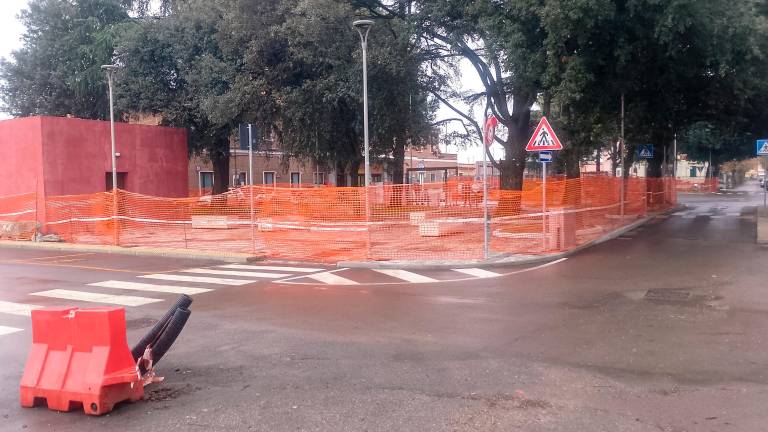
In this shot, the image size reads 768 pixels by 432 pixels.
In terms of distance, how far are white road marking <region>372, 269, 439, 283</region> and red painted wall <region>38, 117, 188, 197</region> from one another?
16.3 metres

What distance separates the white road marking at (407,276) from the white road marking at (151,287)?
381cm

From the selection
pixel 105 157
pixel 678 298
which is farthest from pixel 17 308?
pixel 105 157

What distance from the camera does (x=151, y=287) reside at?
40.1 ft

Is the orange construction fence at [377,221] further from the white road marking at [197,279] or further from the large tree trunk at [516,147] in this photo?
the white road marking at [197,279]

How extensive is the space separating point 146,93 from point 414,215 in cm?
1869

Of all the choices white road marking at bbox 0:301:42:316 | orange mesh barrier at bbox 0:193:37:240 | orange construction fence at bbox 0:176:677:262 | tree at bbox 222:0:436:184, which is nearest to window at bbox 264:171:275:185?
tree at bbox 222:0:436:184

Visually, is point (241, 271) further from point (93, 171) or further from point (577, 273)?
point (93, 171)

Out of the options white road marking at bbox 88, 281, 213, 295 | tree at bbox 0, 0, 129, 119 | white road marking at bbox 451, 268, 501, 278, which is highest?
tree at bbox 0, 0, 129, 119

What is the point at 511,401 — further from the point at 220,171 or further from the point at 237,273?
the point at 220,171

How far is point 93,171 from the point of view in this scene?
86.1 ft

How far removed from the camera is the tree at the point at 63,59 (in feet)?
105

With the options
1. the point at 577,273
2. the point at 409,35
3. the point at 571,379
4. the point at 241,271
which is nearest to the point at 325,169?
the point at 409,35

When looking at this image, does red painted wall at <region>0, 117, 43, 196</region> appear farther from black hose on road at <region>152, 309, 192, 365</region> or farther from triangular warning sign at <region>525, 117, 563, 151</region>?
black hose on road at <region>152, 309, 192, 365</region>

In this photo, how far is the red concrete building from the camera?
79.9ft
